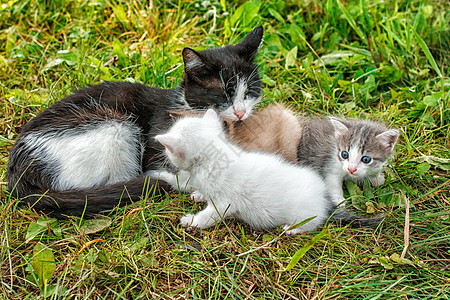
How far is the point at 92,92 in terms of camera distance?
318 cm

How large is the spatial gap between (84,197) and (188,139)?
0.79 meters

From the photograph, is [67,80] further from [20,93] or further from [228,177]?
[228,177]

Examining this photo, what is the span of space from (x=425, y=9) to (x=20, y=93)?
14.0 feet

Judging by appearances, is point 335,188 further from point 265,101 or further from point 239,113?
point 265,101

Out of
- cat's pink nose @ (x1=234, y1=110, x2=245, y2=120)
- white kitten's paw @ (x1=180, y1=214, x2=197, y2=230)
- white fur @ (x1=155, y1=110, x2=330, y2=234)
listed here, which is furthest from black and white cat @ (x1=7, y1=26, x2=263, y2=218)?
white fur @ (x1=155, y1=110, x2=330, y2=234)

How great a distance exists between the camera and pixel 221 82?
2.95 metres

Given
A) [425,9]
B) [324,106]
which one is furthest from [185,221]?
[425,9]

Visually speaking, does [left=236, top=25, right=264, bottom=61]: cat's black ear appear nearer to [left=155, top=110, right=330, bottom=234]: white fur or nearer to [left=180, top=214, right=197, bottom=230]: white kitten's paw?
[left=155, top=110, right=330, bottom=234]: white fur

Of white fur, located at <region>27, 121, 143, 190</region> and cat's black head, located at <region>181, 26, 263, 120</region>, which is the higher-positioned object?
cat's black head, located at <region>181, 26, 263, 120</region>

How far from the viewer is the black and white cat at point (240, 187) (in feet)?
8.30

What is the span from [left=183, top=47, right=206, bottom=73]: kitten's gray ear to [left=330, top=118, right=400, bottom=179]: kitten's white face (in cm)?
112

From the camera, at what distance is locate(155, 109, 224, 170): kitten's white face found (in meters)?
2.41

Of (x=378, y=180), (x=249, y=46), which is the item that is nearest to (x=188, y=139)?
(x=249, y=46)

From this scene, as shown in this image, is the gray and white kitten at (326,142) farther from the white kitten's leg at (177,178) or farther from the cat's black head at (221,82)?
the white kitten's leg at (177,178)
